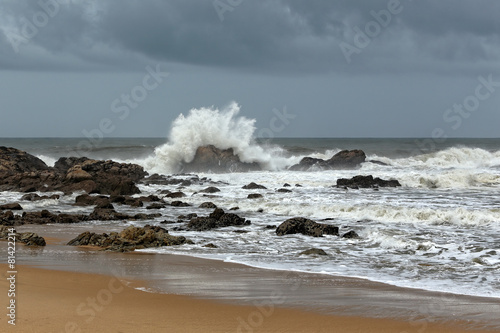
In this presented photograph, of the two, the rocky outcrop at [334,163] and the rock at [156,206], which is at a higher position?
the rocky outcrop at [334,163]

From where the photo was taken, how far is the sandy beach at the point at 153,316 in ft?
15.9

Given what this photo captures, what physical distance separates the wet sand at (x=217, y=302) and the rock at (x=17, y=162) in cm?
1800

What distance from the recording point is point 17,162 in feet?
83.7

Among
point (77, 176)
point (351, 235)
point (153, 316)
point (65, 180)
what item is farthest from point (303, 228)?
point (65, 180)

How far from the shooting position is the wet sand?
5.03m

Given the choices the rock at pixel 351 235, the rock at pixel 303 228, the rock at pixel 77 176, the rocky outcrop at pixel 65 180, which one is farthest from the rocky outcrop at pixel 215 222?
the rock at pixel 77 176

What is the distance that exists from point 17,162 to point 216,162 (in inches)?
476

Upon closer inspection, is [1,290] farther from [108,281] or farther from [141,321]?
[141,321]

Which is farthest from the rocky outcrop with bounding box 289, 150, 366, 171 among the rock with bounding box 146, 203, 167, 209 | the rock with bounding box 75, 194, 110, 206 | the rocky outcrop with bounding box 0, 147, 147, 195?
the rock with bounding box 75, 194, 110, 206

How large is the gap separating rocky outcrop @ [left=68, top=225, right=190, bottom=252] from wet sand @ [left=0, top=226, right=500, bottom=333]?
52.5 inches

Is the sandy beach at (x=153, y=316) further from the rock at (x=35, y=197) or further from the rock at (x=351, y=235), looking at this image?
the rock at (x=35, y=197)

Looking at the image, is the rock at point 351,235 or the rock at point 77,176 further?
the rock at point 77,176

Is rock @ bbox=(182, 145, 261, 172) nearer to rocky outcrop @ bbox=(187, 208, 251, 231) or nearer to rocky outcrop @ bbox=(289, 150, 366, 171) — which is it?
rocky outcrop @ bbox=(289, 150, 366, 171)

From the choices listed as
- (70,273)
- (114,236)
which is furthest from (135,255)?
(70,273)
